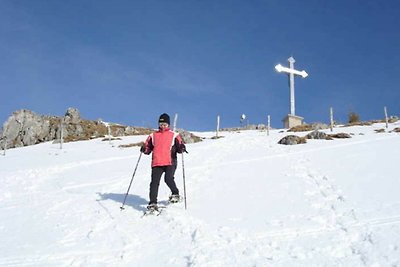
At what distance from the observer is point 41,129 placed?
51125 mm

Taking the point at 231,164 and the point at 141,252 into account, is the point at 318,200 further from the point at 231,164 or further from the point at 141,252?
the point at 231,164

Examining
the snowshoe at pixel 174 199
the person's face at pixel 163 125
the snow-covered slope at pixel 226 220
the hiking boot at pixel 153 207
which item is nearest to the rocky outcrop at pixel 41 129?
the snow-covered slope at pixel 226 220

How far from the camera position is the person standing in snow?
10328mm

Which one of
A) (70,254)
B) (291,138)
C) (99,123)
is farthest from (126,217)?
(99,123)

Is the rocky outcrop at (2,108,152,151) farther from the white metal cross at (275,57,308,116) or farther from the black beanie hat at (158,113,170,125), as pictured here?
the black beanie hat at (158,113,170,125)

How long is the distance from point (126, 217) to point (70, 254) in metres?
2.36

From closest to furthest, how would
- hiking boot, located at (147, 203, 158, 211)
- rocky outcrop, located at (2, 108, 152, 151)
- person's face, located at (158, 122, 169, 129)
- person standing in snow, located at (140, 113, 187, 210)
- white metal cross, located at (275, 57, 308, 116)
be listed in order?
hiking boot, located at (147, 203, 158, 211)
person standing in snow, located at (140, 113, 187, 210)
person's face, located at (158, 122, 169, 129)
white metal cross, located at (275, 57, 308, 116)
rocky outcrop, located at (2, 108, 152, 151)

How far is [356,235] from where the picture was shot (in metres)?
6.58

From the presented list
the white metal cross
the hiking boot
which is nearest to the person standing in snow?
the hiking boot

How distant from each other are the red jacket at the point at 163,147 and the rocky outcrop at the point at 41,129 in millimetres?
39439

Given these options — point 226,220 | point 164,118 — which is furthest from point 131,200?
point 226,220

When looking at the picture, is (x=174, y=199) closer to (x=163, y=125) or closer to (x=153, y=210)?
(x=153, y=210)

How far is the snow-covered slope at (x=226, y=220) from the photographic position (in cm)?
640

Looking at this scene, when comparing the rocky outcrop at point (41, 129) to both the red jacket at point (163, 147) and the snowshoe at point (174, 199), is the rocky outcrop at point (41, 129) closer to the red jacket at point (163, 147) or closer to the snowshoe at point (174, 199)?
the red jacket at point (163, 147)
